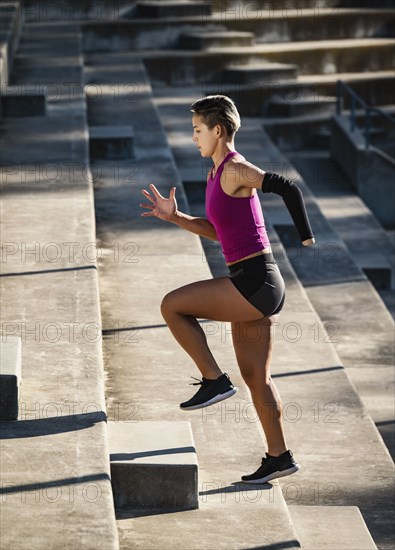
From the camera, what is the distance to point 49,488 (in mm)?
4711

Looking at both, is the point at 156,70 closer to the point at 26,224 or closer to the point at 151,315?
the point at 26,224

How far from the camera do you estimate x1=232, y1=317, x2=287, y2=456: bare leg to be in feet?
17.4

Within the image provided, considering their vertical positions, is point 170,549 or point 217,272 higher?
point 170,549

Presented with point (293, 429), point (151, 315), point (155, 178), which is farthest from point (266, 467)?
point (155, 178)

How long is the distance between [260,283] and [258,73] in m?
13.4

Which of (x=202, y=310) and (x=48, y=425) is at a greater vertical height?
(x=202, y=310)

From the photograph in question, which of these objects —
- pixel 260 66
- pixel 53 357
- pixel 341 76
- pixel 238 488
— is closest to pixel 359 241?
pixel 260 66

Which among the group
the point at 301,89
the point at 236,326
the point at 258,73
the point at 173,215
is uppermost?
the point at 173,215

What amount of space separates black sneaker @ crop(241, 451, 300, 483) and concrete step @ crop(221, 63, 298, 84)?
13235mm

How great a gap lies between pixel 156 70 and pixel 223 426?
1313 centimetres

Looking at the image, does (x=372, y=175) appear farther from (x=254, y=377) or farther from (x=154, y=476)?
(x=154, y=476)

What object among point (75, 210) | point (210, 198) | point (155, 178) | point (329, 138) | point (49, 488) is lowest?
point (329, 138)

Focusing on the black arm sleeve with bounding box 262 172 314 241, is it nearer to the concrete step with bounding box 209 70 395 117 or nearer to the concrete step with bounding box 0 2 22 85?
the concrete step with bounding box 0 2 22 85

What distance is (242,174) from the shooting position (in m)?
5.17
